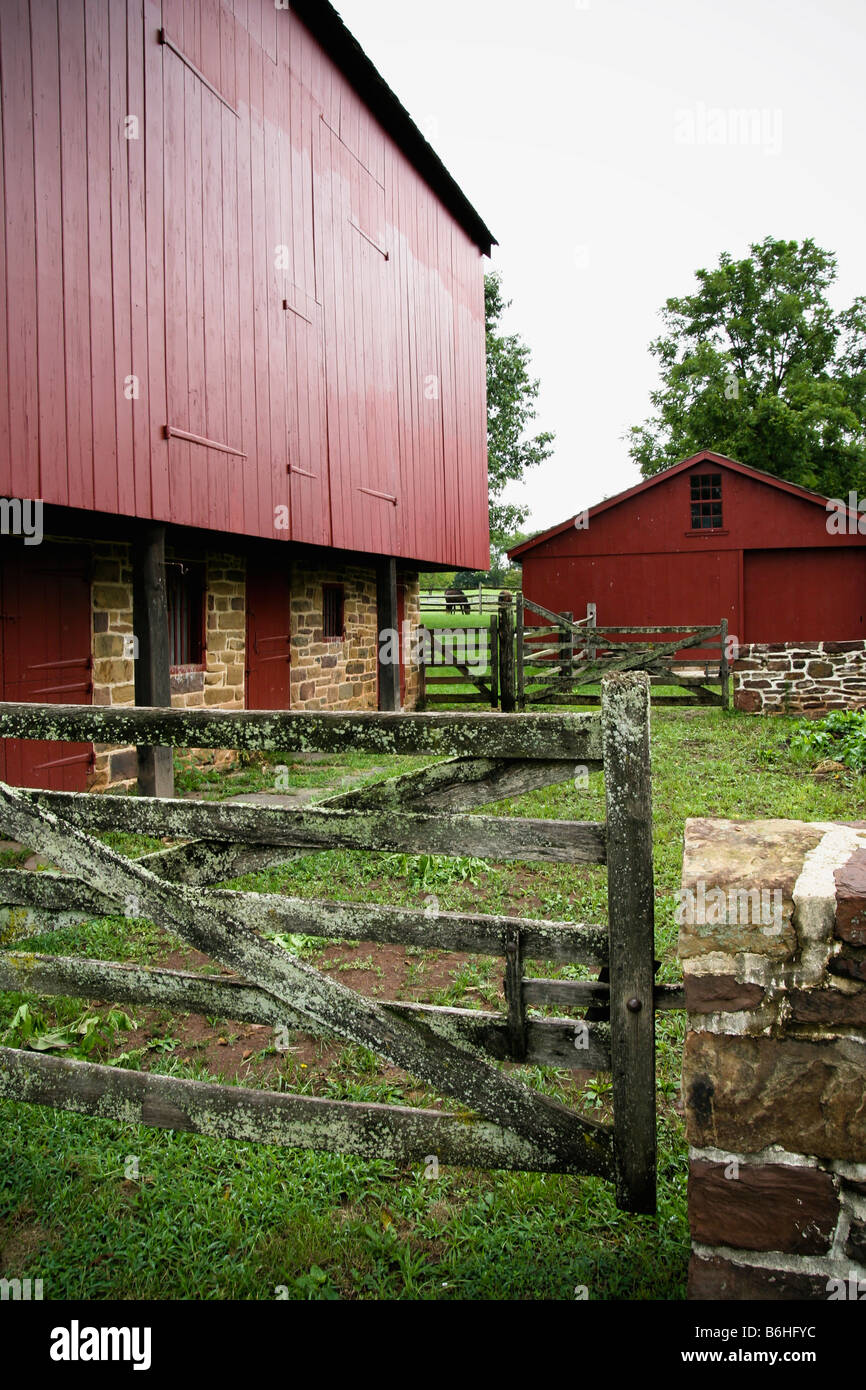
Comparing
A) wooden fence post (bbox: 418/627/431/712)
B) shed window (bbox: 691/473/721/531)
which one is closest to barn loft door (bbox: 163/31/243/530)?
wooden fence post (bbox: 418/627/431/712)

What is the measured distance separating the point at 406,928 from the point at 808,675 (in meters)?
13.3

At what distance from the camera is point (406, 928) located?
2.37m

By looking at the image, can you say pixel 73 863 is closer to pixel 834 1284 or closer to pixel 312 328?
pixel 834 1284

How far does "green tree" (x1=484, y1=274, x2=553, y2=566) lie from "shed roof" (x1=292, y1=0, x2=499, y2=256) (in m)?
18.4

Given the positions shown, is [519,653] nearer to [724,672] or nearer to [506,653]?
[506,653]

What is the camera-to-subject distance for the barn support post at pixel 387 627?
39.3ft

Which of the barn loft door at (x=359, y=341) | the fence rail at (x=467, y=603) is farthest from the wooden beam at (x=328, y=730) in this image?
the fence rail at (x=467, y=603)

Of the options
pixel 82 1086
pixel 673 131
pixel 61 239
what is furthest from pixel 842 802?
pixel 673 131

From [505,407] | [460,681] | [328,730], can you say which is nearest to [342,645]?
[460,681]

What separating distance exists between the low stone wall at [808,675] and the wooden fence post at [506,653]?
3.85 m

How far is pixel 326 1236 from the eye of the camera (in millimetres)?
2551

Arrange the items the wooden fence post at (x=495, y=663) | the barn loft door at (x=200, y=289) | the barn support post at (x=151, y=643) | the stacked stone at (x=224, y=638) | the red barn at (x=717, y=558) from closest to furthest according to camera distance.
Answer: the barn loft door at (x=200, y=289)
the barn support post at (x=151, y=643)
the stacked stone at (x=224, y=638)
the wooden fence post at (x=495, y=663)
the red barn at (x=717, y=558)

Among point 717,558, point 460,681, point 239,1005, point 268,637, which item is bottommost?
point 239,1005

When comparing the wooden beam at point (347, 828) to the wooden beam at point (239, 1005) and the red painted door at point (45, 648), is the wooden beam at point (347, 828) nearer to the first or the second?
the wooden beam at point (239, 1005)
